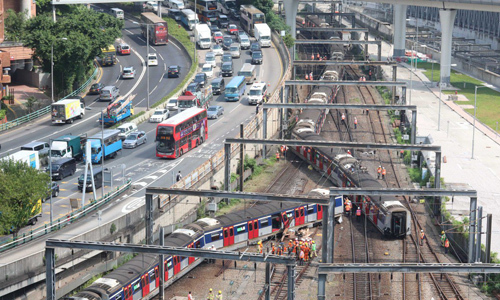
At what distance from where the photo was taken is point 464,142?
8662 centimetres

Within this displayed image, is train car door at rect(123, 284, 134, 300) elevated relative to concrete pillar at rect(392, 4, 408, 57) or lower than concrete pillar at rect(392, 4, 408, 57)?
lower

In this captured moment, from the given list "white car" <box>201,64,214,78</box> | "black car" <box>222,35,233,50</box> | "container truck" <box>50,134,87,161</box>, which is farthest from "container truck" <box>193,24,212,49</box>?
"container truck" <box>50,134,87,161</box>

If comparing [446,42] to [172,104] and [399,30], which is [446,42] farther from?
[172,104]

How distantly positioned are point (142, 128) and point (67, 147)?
14592 mm

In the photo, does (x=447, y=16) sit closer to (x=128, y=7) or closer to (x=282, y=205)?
(x=128, y=7)

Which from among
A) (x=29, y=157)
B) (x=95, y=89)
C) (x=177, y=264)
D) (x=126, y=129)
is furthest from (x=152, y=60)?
(x=177, y=264)

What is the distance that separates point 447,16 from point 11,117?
6624 centimetres

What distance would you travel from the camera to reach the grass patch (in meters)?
98.6

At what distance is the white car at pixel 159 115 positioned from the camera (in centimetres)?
8306

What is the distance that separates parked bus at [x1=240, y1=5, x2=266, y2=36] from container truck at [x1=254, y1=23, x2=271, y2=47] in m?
6.43

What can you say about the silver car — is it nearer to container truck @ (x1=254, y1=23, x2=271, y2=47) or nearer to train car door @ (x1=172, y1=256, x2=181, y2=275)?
train car door @ (x1=172, y1=256, x2=181, y2=275)

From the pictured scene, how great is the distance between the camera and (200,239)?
165ft

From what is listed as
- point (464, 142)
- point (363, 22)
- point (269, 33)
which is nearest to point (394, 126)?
point (464, 142)

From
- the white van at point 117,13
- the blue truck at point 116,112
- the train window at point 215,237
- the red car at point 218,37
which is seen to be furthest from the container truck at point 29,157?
the white van at point 117,13
